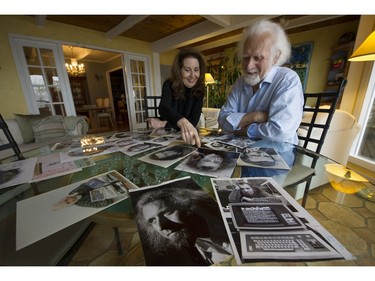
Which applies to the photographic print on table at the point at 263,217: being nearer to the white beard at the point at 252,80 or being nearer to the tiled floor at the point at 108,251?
the tiled floor at the point at 108,251

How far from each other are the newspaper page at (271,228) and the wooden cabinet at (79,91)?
6719 mm

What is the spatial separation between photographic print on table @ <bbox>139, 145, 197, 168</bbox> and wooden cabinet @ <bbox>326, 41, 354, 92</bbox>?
337cm

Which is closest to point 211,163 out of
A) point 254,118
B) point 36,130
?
point 254,118

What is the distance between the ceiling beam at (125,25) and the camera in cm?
233

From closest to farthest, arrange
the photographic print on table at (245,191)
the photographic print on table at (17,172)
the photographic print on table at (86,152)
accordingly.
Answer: the photographic print on table at (245,191) → the photographic print on table at (17,172) → the photographic print on table at (86,152)

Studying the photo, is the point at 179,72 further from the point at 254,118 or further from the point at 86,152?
the point at 86,152

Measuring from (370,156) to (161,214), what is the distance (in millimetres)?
2657

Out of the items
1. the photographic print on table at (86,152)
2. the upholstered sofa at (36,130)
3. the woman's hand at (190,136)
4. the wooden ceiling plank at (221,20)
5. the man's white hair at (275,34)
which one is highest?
the wooden ceiling plank at (221,20)

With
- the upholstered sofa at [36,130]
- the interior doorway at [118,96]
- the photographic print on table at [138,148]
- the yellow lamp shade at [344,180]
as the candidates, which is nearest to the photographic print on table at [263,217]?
the yellow lamp shade at [344,180]

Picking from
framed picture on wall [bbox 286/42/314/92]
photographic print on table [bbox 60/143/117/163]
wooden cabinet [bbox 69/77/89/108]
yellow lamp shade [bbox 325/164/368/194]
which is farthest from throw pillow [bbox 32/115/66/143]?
framed picture on wall [bbox 286/42/314/92]

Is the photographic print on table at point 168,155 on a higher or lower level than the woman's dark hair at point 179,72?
lower

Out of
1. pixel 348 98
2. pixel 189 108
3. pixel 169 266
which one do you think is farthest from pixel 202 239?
pixel 348 98
